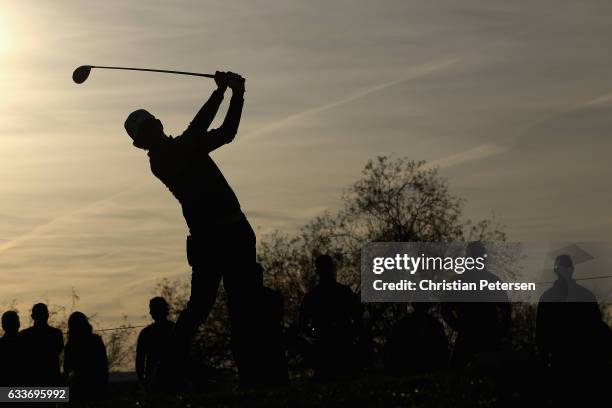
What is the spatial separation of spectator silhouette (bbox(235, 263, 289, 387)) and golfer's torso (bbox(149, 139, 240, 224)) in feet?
2.19

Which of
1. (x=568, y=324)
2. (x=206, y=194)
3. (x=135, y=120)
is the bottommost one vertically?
(x=568, y=324)

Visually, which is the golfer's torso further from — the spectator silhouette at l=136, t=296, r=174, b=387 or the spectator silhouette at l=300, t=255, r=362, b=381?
the spectator silhouette at l=300, t=255, r=362, b=381

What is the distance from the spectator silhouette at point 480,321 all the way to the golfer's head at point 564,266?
75 centimetres

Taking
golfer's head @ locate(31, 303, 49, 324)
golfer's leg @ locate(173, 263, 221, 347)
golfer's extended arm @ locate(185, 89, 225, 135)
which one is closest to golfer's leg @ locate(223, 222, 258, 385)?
golfer's leg @ locate(173, 263, 221, 347)

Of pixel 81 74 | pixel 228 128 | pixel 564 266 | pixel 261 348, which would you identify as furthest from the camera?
pixel 81 74

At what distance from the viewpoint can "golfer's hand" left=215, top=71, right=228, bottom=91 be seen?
10.8 metres

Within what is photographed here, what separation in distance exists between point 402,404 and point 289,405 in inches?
37.5

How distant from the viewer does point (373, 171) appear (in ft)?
213

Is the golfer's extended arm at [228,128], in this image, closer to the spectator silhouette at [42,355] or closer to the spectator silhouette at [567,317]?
the spectator silhouette at [567,317]

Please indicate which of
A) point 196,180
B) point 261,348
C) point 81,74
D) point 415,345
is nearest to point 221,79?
point 196,180

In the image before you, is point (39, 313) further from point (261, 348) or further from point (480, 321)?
point (480, 321)

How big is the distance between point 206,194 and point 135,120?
94 centimetres

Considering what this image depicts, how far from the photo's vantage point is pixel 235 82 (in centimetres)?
1077

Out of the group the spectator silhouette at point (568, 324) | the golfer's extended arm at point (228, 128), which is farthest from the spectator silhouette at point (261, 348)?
the spectator silhouette at point (568, 324)
